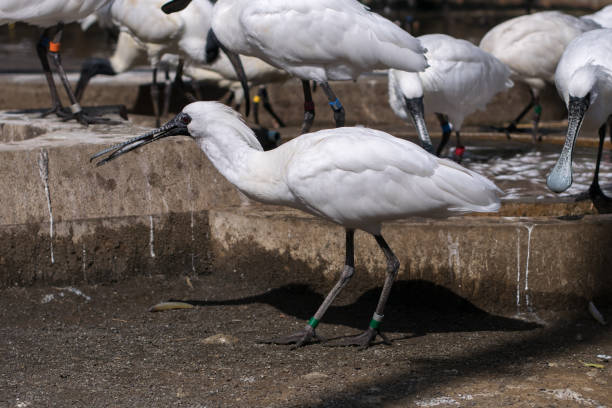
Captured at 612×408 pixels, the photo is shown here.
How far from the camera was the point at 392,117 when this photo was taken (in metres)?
11.1

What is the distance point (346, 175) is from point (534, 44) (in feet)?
18.6

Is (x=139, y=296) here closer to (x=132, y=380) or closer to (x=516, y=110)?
(x=132, y=380)

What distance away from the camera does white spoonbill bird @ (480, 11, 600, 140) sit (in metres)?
10.0

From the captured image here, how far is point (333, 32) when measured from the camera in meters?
7.23

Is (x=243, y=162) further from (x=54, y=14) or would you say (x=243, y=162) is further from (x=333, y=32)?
(x=54, y=14)

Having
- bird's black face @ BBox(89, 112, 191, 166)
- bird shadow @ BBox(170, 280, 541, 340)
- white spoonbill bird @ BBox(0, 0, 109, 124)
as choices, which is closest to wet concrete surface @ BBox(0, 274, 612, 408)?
bird shadow @ BBox(170, 280, 541, 340)

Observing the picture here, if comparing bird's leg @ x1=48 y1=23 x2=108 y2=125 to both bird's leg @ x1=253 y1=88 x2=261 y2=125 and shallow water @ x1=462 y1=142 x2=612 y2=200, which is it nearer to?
shallow water @ x1=462 y1=142 x2=612 y2=200

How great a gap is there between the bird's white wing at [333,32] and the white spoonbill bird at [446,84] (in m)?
0.72

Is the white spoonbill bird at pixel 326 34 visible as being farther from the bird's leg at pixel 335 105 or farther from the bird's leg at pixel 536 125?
the bird's leg at pixel 536 125

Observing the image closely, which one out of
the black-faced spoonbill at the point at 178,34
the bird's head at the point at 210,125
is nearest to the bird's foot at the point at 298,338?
the bird's head at the point at 210,125

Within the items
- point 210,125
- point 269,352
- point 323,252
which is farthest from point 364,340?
point 210,125

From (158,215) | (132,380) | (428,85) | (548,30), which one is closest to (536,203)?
(428,85)

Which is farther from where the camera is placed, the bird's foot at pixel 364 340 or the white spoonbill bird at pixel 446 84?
the white spoonbill bird at pixel 446 84

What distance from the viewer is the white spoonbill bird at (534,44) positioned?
10.0 m
